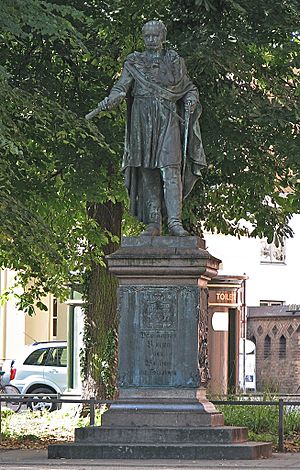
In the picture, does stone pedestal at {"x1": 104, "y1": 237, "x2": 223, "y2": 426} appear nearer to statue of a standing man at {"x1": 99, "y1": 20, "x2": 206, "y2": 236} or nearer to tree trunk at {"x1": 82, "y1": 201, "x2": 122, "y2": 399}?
statue of a standing man at {"x1": 99, "y1": 20, "x2": 206, "y2": 236}

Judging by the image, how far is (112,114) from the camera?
2242 cm

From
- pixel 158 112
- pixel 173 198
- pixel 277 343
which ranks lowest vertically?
pixel 277 343

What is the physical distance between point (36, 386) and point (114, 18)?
16592 mm

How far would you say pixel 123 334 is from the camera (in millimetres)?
16062

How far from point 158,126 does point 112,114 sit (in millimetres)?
5920

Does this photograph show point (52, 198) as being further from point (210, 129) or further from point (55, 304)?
point (55, 304)

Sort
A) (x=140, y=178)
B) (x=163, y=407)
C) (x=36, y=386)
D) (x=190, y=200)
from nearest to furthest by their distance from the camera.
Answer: (x=163, y=407) < (x=140, y=178) < (x=190, y=200) < (x=36, y=386)

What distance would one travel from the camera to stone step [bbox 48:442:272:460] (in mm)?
15102

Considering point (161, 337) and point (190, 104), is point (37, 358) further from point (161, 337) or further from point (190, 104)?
point (161, 337)

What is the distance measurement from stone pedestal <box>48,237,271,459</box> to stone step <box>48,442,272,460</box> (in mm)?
155

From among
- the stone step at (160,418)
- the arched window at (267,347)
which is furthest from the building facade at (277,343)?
the stone step at (160,418)

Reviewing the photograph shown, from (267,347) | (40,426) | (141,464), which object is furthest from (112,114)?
(267,347)

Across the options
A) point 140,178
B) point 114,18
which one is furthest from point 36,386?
point 140,178

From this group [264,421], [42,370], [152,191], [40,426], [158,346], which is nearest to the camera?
[158,346]
